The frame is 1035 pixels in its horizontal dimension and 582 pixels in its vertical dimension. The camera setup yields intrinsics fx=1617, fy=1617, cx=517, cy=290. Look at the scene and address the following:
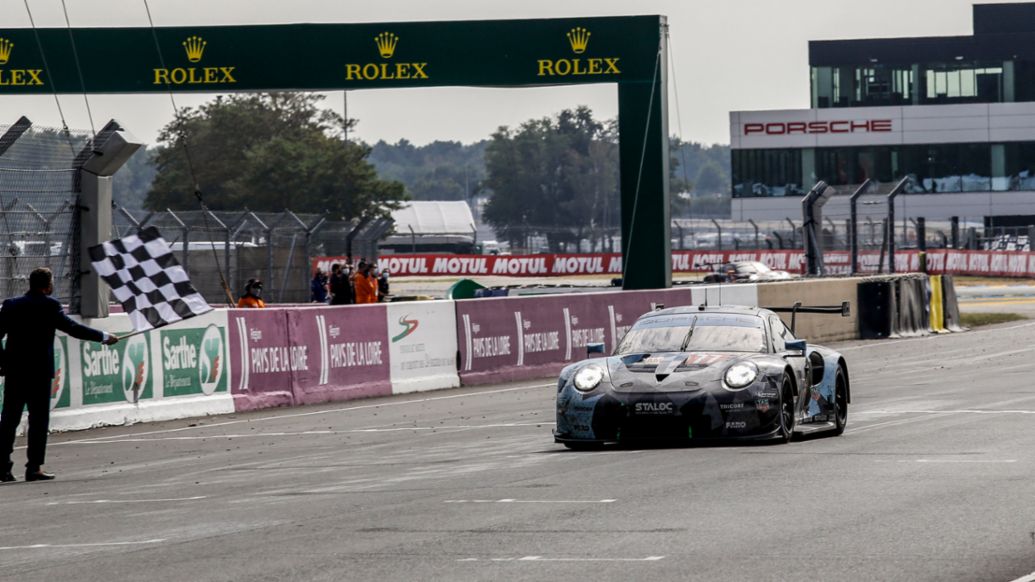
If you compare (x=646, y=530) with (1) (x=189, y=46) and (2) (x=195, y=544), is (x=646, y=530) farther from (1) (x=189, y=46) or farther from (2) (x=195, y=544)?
(1) (x=189, y=46)

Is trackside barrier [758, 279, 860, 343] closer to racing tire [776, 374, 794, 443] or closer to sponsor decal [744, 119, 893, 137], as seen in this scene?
racing tire [776, 374, 794, 443]

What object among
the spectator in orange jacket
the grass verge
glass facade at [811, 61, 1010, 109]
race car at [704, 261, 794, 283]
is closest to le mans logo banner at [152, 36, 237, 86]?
the spectator in orange jacket

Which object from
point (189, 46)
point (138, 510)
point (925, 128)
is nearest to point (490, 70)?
point (189, 46)

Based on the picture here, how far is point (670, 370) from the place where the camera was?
12781 mm

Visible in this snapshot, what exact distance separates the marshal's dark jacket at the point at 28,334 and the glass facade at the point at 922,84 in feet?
266

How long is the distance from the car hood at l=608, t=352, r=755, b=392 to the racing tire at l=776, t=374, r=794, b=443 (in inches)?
15.8

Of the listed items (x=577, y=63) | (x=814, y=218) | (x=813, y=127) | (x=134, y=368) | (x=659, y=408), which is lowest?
(x=659, y=408)

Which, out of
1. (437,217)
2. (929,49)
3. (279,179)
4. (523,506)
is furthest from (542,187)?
(523,506)

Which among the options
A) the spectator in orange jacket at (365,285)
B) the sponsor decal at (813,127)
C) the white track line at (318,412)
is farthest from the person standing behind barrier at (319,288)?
the sponsor decal at (813,127)

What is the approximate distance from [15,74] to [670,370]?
19199 mm

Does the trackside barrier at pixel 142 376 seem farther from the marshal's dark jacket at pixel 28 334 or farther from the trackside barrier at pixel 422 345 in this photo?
the marshal's dark jacket at pixel 28 334

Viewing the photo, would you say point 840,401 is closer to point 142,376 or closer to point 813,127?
point 142,376

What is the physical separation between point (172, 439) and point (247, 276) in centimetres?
2110

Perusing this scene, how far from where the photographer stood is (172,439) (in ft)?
52.9
